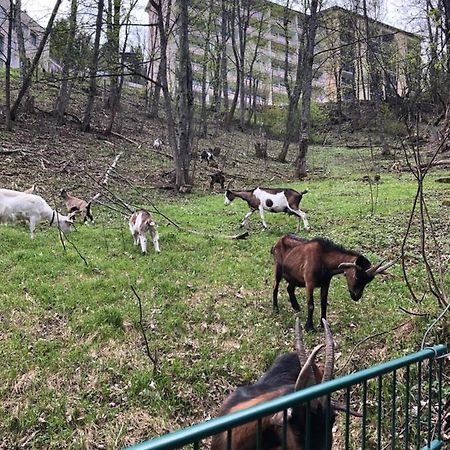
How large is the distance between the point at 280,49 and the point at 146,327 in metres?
48.2

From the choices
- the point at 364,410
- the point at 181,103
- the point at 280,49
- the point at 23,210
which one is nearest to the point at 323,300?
the point at 364,410

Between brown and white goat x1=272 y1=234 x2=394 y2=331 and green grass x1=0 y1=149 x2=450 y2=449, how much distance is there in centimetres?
49

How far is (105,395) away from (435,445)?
318cm

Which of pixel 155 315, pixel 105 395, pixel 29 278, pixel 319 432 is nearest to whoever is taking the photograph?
pixel 319 432

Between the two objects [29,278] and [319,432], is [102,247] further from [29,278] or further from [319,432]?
[319,432]

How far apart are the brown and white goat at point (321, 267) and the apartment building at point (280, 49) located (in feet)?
24.7

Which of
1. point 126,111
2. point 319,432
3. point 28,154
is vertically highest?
point 126,111

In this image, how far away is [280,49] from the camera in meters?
50.2

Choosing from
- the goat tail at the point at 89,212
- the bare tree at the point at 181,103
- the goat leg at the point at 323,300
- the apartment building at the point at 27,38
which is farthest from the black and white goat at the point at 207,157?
the goat leg at the point at 323,300

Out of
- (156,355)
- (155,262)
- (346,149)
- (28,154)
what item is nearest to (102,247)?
(155,262)

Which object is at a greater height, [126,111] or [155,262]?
[126,111]

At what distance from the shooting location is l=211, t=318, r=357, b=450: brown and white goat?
2.41 meters

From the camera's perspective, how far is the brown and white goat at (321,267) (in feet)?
19.5

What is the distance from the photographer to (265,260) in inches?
352
